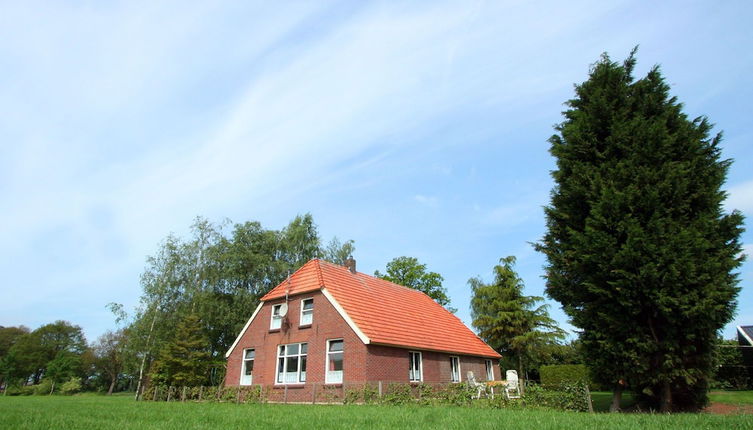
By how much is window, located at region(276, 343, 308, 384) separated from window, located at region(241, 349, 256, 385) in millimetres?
2254

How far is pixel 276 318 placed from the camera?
77.5 ft

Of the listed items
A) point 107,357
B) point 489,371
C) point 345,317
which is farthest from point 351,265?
point 107,357

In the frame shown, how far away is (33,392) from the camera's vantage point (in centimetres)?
5153

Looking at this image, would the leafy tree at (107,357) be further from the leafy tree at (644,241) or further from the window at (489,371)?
the leafy tree at (644,241)

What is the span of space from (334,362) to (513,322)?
68.7ft

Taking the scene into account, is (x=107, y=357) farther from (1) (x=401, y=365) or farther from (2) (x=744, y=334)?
(2) (x=744, y=334)

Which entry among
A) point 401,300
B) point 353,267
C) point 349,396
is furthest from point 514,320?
point 349,396

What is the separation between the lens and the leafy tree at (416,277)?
43.8 meters

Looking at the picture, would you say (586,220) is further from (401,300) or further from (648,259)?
(401,300)

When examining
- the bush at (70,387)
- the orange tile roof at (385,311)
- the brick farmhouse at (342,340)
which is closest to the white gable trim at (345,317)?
the brick farmhouse at (342,340)

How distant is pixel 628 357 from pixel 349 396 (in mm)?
9989

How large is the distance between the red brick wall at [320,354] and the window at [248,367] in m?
0.27

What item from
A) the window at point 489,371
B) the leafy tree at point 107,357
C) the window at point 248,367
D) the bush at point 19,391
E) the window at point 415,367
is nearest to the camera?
the window at point 415,367

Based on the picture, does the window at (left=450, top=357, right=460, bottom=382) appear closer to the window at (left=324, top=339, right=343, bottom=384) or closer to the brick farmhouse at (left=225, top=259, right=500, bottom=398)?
the brick farmhouse at (left=225, top=259, right=500, bottom=398)
